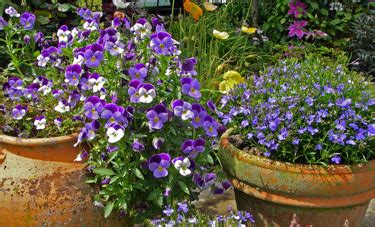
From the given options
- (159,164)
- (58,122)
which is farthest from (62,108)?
(159,164)

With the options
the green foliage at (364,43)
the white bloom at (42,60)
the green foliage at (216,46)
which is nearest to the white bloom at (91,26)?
the white bloom at (42,60)

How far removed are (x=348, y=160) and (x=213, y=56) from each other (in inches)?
73.7

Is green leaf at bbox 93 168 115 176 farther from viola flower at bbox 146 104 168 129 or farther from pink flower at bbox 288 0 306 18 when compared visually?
pink flower at bbox 288 0 306 18

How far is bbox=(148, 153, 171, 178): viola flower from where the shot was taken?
232 centimetres

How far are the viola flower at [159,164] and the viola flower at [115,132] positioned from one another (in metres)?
0.18

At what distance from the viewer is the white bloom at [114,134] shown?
2232 mm

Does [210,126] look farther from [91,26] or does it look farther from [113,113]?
[91,26]

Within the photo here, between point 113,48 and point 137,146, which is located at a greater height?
point 113,48

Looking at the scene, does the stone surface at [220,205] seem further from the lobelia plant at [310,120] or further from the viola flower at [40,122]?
the viola flower at [40,122]

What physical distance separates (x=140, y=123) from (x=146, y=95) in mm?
214

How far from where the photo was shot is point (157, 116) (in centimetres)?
230

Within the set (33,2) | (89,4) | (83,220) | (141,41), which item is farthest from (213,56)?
(83,220)

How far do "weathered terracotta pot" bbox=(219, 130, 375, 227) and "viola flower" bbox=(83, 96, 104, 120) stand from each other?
0.68 metres

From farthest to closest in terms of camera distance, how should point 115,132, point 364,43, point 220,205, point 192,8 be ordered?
1. point 364,43
2. point 192,8
3. point 220,205
4. point 115,132
